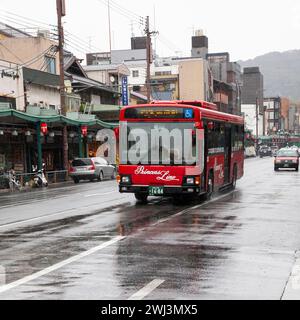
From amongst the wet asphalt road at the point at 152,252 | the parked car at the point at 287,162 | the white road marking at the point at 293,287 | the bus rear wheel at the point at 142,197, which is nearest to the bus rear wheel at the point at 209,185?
the wet asphalt road at the point at 152,252

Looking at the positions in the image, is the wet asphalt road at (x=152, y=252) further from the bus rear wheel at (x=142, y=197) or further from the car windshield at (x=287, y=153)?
the car windshield at (x=287, y=153)

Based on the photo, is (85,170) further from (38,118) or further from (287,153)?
(287,153)

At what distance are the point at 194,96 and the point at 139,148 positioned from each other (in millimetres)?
73436

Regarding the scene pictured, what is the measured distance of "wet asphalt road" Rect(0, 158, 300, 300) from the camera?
24.5ft

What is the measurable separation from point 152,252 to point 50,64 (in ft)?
130

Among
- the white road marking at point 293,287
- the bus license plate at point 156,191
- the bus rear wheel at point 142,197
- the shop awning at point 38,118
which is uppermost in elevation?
the shop awning at point 38,118

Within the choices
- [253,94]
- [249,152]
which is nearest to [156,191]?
[249,152]

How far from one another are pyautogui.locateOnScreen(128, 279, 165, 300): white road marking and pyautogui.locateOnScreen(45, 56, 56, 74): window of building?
1619 inches

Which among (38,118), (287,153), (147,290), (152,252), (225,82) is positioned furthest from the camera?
(225,82)

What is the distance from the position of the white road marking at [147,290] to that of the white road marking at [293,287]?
1.70 metres

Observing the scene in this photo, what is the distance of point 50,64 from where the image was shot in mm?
47531

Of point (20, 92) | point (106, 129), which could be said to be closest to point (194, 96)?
point (106, 129)

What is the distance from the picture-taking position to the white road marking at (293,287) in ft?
23.2
